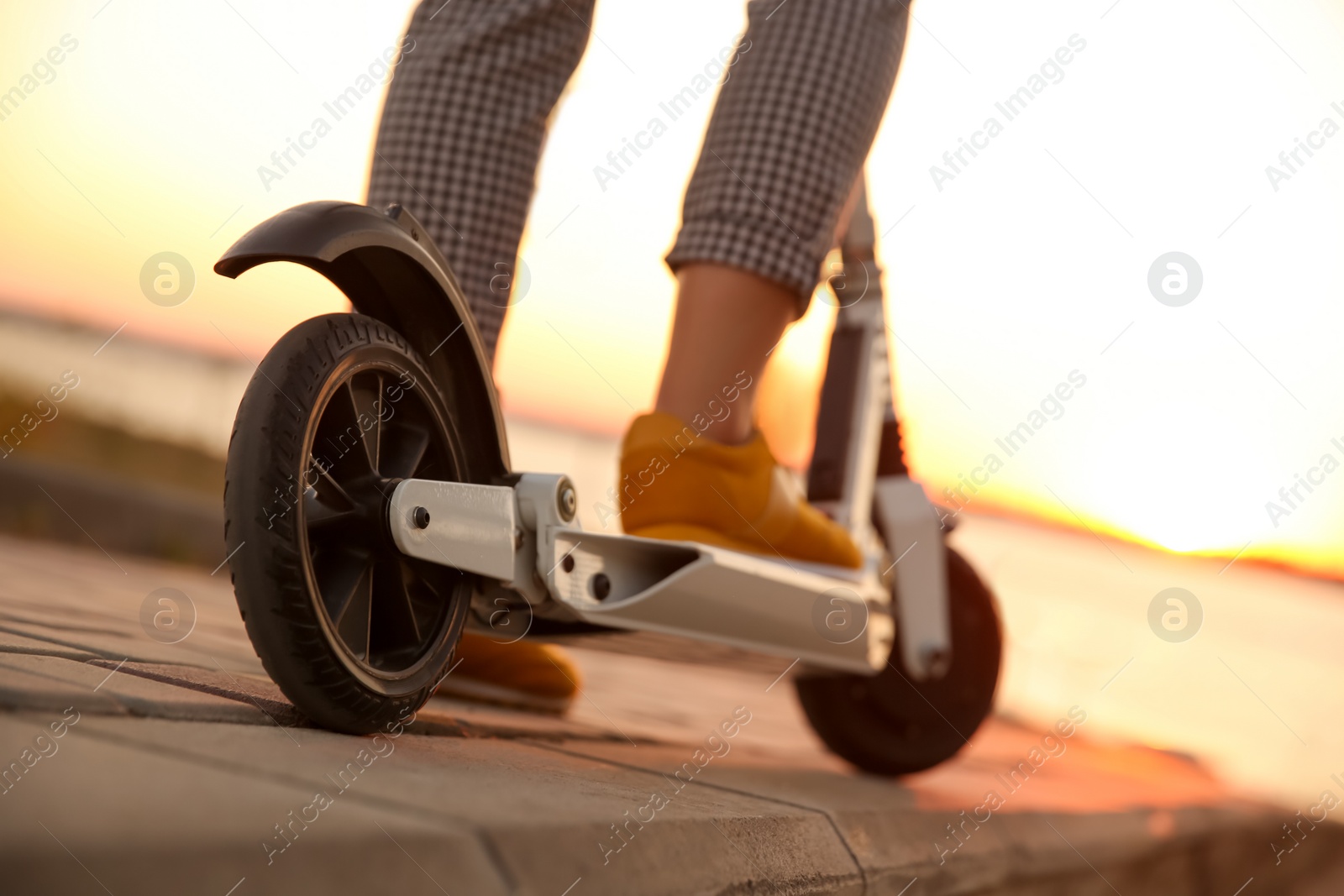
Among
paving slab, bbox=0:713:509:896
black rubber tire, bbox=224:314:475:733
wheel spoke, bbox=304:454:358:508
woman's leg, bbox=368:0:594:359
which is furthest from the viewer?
woman's leg, bbox=368:0:594:359

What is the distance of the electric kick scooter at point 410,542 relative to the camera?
3.03 ft

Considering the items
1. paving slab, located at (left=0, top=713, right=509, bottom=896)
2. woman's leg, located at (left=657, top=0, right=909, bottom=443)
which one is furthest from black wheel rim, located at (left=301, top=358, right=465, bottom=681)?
woman's leg, located at (left=657, top=0, right=909, bottom=443)

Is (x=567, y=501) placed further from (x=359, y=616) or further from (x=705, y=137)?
(x=705, y=137)

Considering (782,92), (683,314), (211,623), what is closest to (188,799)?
(683,314)

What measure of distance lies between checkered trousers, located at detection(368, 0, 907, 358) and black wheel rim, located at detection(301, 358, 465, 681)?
0.50 metres

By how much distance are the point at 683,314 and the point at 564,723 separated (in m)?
0.68

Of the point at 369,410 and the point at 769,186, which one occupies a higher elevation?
the point at 769,186

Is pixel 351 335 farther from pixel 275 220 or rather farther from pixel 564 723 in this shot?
pixel 564 723

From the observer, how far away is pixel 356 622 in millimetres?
1062

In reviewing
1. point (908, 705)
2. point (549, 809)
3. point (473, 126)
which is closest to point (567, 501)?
point (549, 809)

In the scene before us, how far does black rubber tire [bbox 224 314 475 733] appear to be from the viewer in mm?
912

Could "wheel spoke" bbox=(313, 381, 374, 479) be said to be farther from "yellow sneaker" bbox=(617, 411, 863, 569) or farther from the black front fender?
"yellow sneaker" bbox=(617, 411, 863, 569)

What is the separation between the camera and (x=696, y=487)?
57.1 inches

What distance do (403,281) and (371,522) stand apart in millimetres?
273
